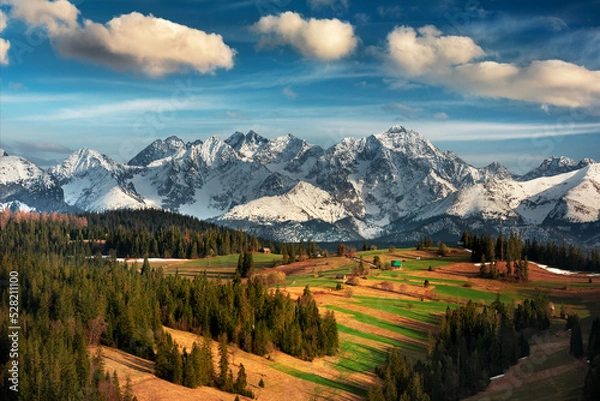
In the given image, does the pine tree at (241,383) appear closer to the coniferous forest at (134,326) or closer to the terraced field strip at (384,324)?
the coniferous forest at (134,326)

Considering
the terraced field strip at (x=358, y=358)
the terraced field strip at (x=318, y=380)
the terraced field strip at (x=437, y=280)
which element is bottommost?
the terraced field strip at (x=318, y=380)

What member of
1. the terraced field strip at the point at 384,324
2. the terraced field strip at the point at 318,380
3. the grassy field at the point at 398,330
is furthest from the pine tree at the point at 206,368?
the terraced field strip at the point at 384,324

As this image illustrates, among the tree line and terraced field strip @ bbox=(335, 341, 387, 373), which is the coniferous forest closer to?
terraced field strip @ bbox=(335, 341, 387, 373)

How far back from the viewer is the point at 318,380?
10319 cm

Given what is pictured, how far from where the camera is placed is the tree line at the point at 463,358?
306 feet

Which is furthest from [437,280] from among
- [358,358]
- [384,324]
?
[358,358]

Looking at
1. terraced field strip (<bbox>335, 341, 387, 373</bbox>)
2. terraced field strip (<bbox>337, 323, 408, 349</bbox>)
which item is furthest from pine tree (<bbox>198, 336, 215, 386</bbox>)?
terraced field strip (<bbox>337, 323, 408, 349</bbox>)

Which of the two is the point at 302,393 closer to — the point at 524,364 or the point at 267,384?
the point at 267,384

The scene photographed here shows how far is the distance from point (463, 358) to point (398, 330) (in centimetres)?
2880

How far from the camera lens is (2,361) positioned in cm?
9325

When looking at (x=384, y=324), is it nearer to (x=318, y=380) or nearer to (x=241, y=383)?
(x=318, y=380)

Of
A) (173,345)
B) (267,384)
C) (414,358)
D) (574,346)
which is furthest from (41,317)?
(574,346)

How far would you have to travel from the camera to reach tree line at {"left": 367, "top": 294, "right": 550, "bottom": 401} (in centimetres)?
9331

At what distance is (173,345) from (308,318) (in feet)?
111
